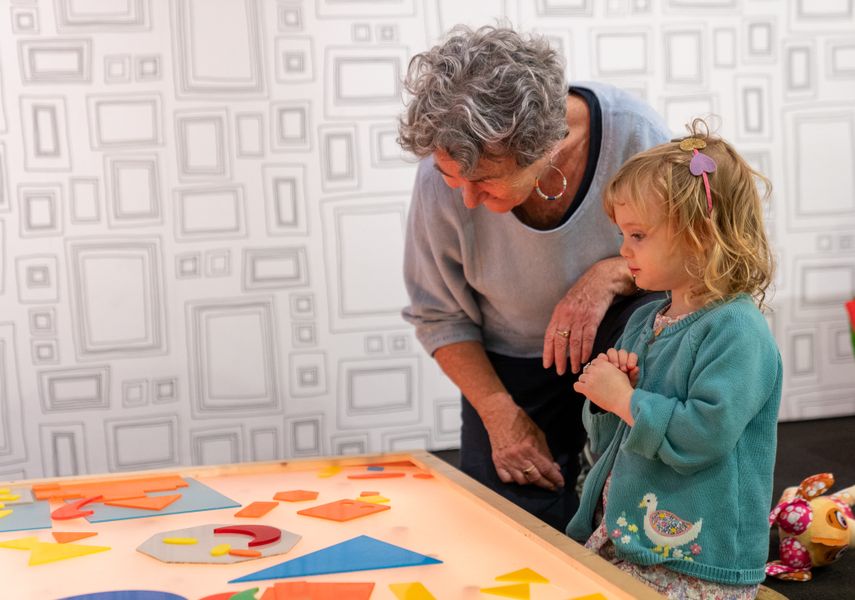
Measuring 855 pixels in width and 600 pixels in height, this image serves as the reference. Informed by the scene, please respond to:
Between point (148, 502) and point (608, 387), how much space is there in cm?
68

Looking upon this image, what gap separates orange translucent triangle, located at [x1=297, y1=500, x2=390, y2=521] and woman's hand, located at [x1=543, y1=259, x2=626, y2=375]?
17.4 inches

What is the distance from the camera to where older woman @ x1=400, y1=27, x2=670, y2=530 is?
1.46 metres

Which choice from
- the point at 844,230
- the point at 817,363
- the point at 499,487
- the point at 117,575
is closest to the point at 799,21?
the point at 844,230

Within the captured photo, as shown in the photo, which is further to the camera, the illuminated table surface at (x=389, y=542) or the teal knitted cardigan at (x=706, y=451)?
the teal knitted cardigan at (x=706, y=451)

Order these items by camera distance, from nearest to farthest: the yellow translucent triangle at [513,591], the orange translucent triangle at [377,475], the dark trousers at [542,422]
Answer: the yellow translucent triangle at [513,591] < the orange translucent triangle at [377,475] < the dark trousers at [542,422]

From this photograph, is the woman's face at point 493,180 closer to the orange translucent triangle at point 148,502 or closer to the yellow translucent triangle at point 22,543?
the orange translucent triangle at point 148,502

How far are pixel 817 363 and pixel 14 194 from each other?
2.60 metres

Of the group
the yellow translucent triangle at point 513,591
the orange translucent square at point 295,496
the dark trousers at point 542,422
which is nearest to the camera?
the yellow translucent triangle at point 513,591

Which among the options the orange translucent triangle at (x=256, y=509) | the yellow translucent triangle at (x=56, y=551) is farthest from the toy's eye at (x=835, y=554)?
the yellow translucent triangle at (x=56, y=551)

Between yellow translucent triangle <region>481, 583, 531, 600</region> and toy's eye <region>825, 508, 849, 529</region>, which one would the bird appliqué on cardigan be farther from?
toy's eye <region>825, 508, 849, 529</region>

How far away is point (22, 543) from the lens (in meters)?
1.24

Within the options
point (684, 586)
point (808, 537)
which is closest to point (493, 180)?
point (684, 586)

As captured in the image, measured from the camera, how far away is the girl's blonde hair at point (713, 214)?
1227mm

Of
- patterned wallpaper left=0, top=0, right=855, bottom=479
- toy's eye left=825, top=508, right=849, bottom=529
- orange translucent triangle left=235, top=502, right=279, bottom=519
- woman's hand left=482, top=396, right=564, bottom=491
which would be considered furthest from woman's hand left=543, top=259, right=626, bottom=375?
patterned wallpaper left=0, top=0, right=855, bottom=479
